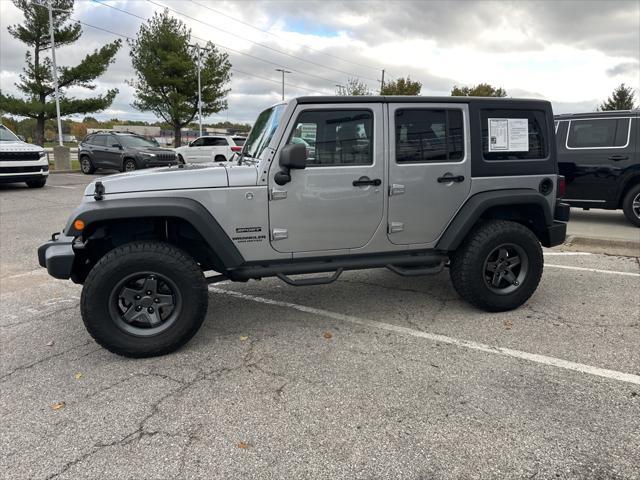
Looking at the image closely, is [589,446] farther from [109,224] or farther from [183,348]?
[109,224]

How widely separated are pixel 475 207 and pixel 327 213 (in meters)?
1.31

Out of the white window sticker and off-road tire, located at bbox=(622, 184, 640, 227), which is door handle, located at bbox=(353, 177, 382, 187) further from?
off-road tire, located at bbox=(622, 184, 640, 227)

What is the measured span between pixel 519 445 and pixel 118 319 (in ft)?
8.93

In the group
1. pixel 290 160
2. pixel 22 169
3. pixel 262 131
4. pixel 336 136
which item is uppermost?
pixel 22 169

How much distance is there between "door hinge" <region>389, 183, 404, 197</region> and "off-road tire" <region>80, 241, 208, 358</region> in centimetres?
165

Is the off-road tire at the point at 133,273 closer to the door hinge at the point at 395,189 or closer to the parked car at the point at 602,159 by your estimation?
the door hinge at the point at 395,189

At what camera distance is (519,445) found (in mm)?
2426

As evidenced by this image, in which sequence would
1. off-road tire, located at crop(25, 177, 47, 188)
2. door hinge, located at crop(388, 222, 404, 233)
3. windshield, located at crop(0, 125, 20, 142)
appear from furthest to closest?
off-road tire, located at crop(25, 177, 47, 188) < windshield, located at crop(0, 125, 20, 142) < door hinge, located at crop(388, 222, 404, 233)

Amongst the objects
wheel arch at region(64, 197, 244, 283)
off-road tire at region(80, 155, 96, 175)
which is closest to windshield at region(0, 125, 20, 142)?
off-road tire at region(80, 155, 96, 175)

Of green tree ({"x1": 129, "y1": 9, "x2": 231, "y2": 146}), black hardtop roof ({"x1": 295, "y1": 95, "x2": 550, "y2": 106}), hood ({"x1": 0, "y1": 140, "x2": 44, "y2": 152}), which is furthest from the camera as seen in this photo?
green tree ({"x1": 129, "y1": 9, "x2": 231, "y2": 146})

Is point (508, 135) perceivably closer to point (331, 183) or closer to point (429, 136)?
point (429, 136)

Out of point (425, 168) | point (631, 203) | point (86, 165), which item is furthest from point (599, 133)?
point (86, 165)

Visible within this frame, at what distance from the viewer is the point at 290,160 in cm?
337

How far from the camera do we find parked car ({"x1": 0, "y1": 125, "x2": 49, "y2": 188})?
12.3m
